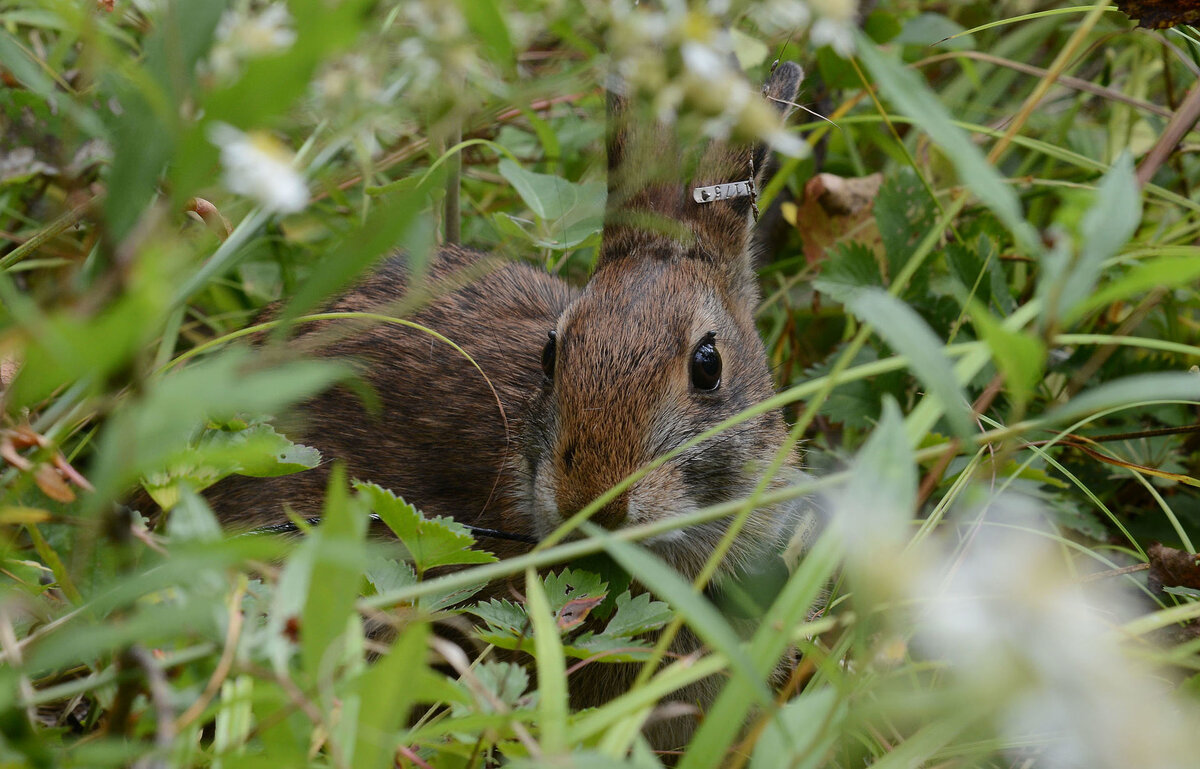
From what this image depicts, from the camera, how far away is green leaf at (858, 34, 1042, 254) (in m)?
1.02

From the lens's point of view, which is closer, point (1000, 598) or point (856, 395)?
point (1000, 598)

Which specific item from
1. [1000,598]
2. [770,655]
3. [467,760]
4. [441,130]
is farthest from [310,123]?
Answer: [1000,598]

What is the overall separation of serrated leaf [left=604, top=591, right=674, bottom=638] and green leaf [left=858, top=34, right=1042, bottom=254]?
37.4 inches

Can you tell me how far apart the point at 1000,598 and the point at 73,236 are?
250cm

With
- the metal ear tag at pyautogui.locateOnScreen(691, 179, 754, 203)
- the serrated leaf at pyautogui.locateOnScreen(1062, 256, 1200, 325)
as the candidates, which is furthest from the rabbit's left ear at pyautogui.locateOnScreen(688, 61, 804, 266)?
the serrated leaf at pyautogui.locateOnScreen(1062, 256, 1200, 325)

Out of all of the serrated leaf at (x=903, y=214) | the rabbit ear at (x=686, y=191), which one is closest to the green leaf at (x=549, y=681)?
the rabbit ear at (x=686, y=191)

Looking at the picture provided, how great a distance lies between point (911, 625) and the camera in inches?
69.6

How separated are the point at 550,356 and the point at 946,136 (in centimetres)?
165

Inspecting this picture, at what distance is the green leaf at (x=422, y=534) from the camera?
1715 mm

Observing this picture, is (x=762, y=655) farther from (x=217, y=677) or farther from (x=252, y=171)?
(x=252, y=171)

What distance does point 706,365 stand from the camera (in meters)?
2.55

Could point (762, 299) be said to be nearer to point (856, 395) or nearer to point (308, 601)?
point (856, 395)

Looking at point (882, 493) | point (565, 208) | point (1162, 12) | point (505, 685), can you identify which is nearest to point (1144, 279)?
point (882, 493)

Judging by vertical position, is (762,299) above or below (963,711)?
below
